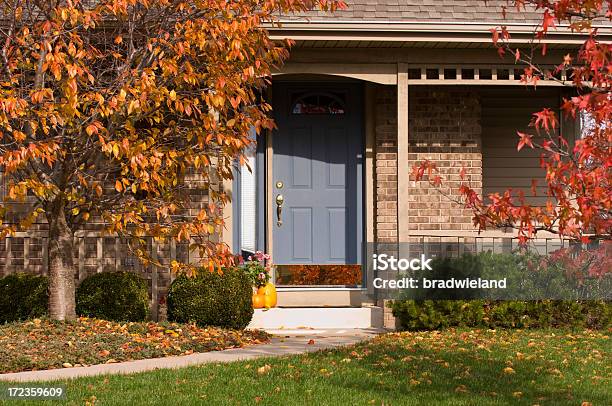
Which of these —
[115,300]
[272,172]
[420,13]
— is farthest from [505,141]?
[115,300]

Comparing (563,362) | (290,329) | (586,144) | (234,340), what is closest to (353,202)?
(290,329)

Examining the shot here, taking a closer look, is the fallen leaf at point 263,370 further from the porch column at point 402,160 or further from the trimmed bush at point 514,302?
the porch column at point 402,160

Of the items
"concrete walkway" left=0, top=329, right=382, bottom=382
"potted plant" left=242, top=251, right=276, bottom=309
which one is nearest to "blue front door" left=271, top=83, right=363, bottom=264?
"potted plant" left=242, top=251, right=276, bottom=309

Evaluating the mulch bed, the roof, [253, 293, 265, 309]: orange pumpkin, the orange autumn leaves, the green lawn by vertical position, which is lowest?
the green lawn

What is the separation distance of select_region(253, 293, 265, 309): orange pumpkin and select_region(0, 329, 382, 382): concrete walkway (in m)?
0.47

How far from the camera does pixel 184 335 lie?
9.73m

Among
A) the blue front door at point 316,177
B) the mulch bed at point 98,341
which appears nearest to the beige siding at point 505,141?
the blue front door at point 316,177

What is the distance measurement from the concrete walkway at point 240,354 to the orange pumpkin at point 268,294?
1.58ft

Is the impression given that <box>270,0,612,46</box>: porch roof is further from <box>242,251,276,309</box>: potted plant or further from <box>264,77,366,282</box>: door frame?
<box>242,251,276,309</box>: potted plant

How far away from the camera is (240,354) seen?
889cm

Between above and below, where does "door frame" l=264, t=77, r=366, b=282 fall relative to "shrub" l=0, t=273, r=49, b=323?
above

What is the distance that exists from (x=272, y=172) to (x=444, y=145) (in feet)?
7.73

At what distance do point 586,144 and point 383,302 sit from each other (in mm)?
6800

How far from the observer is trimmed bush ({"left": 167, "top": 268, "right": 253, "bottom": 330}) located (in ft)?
34.5
